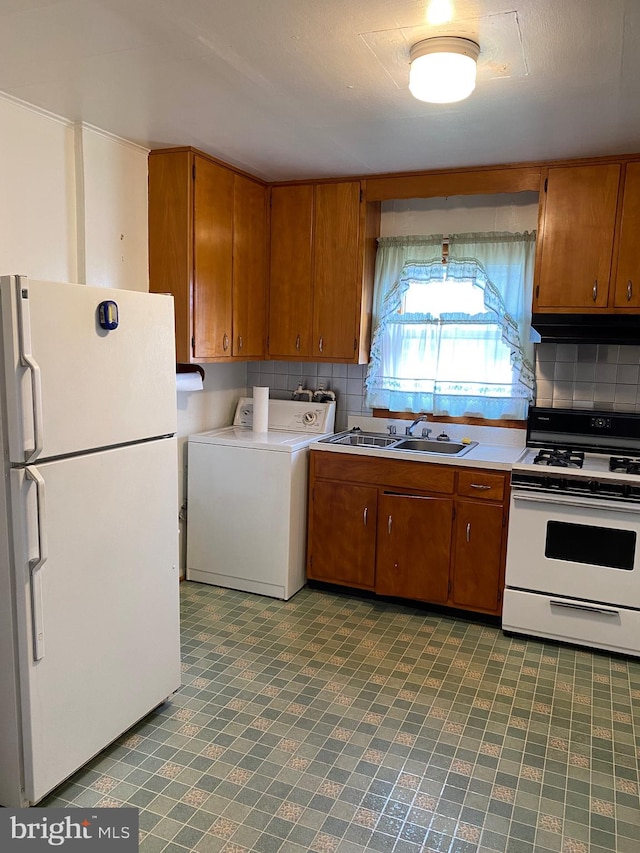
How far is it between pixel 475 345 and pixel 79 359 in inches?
A: 95.8

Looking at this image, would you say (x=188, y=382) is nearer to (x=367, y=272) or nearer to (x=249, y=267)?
(x=249, y=267)

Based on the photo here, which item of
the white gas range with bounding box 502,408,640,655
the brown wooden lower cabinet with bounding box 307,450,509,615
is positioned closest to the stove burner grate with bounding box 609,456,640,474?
the white gas range with bounding box 502,408,640,655

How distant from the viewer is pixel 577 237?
125 inches

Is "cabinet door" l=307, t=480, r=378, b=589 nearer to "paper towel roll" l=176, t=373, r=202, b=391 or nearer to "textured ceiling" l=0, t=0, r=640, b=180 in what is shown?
"paper towel roll" l=176, t=373, r=202, b=391

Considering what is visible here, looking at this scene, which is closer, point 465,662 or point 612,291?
point 465,662

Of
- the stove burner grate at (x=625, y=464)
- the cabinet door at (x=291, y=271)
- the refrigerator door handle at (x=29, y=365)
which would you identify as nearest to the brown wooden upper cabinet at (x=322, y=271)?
the cabinet door at (x=291, y=271)

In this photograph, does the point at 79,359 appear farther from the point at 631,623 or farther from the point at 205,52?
the point at 631,623

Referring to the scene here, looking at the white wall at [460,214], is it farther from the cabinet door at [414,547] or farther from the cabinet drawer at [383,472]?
the cabinet door at [414,547]

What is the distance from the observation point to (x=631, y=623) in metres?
2.93

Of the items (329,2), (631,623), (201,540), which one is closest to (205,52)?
(329,2)

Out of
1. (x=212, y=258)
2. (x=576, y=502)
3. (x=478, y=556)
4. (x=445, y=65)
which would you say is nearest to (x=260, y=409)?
(x=212, y=258)

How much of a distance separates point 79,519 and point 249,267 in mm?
2140

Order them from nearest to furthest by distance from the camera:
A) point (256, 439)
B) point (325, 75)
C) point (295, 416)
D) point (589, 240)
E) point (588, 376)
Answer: point (325, 75), point (589, 240), point (588, 376), point (256, 439), point (295, 416)

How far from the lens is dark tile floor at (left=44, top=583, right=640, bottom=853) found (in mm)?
1920
